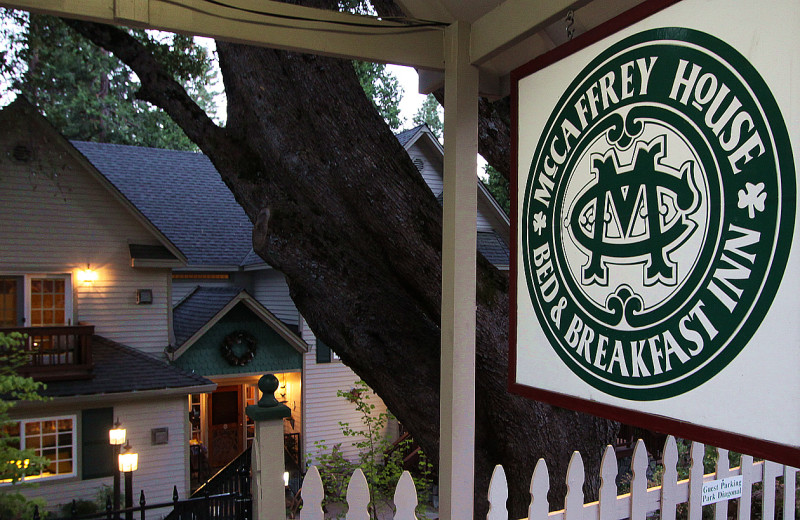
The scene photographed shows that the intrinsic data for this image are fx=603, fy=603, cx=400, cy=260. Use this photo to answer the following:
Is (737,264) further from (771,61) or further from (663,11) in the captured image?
(663,11)

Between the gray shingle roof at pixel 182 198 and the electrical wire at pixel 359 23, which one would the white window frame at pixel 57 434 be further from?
the electrical wire at pixel 359 23

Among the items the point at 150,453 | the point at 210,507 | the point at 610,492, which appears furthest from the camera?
the point at 150,453

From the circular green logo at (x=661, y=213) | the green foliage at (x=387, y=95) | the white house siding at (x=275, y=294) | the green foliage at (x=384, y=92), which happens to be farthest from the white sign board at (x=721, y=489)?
the green foliage at (x=387, y=95)

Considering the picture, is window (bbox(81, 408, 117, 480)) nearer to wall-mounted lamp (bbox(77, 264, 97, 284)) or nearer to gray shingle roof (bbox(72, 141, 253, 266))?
wall-mounted lamp (bbox(77, 264, 97, 284))

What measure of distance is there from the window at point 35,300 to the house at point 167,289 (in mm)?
59

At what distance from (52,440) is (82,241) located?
3.51 meters

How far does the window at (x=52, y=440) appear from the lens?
10.2 metres

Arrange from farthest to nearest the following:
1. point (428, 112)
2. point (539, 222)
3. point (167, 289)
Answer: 1. point (428, 112)
2. point (167, 289)
3. point (539, 222)

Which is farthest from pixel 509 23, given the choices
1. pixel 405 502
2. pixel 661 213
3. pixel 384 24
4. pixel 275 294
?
pixel 275 294

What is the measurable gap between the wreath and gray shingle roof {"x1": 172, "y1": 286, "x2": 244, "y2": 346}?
2.08 ft

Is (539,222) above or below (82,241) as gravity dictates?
below

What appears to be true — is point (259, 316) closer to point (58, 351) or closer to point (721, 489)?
point (58, 351)

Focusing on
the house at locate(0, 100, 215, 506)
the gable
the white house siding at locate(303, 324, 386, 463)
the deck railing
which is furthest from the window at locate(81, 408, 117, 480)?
the white house siding at locate(303, 324, 386, 463)

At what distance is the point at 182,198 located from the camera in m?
14.8
